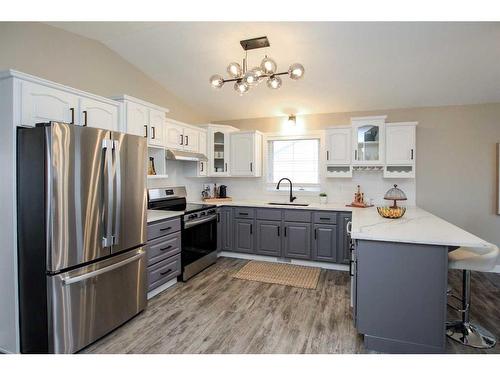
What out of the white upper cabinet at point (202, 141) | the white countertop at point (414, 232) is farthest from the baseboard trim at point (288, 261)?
the white upper cabinet at point (202, 141)

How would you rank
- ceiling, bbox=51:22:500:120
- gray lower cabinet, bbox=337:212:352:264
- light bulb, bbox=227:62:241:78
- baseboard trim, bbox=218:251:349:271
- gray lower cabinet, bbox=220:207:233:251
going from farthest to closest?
1. gray lower cabinet, bbox=220:207:233:251
2. baseboard trim, bbox=218:251:349:271
3. gray lower cabinet, bbox=337:212:352:264
4. ceiling, bbox=51:22:500:120
5. light bulb, bbox=227:62:241:78

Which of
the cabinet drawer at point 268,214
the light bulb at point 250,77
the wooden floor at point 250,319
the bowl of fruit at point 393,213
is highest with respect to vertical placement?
the light bulb at point 250,77

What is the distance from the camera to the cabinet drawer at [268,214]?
4.18m

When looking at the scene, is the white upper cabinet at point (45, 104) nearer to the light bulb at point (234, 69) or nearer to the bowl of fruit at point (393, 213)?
the light bulb at point (234, 69)

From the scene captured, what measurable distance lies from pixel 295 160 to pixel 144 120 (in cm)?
257

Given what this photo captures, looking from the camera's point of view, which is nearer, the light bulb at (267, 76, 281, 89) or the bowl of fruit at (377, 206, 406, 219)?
the light bulb at (267, 76, 281, 89)

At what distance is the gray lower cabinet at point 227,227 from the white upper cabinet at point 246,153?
0.73 m

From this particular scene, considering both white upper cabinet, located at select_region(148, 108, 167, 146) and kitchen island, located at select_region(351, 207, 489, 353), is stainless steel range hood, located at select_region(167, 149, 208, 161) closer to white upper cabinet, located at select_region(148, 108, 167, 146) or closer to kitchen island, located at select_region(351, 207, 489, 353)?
white upper cabinet, located at select_region(148, 108, 167, 146)

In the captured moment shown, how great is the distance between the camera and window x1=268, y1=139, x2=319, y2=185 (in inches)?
186

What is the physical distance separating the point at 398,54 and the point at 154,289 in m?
3.72

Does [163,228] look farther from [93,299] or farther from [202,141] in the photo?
[202,141]

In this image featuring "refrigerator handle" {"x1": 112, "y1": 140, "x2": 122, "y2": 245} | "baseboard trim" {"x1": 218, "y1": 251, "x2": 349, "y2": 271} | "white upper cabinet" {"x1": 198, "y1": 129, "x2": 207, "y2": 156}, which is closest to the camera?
"refrigerator handle" {"x1": 112, "y1": 140, "x2": 122, "y2": 245}

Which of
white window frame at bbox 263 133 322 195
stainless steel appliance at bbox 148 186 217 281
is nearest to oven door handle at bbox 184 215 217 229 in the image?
stainless steel appliance at bbox 148 186 217 281
